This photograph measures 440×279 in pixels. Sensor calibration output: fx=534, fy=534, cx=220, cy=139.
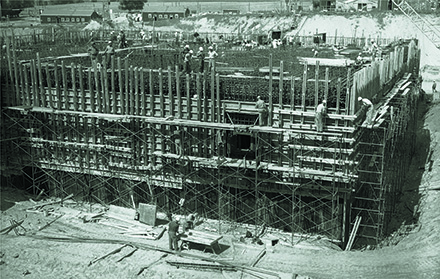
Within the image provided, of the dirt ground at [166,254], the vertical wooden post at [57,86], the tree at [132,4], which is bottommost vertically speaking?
the dirt ground at [166,254]

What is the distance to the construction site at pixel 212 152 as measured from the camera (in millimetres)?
18797

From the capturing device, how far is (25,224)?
2067cm

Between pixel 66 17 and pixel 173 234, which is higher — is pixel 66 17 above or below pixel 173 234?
above

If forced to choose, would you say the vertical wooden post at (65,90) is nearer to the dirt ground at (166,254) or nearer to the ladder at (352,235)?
the dirt ground at (166,254)

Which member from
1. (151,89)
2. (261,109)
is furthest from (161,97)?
(261,109)

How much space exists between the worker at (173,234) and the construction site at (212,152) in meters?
0.30

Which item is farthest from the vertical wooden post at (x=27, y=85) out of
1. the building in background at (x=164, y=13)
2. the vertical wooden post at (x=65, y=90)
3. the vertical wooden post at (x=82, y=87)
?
the building in background at (x=164, y=13)

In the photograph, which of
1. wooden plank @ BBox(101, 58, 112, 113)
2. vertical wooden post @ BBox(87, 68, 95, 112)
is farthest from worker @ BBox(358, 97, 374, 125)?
vertical wooden post @ BBox(87, 68, 95, 112)

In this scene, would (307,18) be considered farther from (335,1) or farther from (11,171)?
(11,171)

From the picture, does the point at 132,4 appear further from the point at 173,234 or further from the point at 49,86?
the point at 173,234

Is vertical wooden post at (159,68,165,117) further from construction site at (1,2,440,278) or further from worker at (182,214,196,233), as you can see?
worker at (182,214,196,233)

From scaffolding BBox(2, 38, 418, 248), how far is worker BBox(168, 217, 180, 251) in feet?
8.24

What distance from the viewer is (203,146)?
20.6 metres

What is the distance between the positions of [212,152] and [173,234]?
404cm
